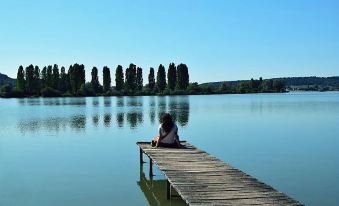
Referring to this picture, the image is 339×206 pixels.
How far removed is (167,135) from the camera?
16.1 meters

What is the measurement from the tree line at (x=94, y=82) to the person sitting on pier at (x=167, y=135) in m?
104

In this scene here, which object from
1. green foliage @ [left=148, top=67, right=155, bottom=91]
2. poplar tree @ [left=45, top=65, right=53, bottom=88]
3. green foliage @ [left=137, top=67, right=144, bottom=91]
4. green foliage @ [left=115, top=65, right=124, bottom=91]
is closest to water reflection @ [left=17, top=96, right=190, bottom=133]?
poplar tree @ [left=45, top=65, right=53, bottom=88]

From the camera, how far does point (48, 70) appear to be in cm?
11869

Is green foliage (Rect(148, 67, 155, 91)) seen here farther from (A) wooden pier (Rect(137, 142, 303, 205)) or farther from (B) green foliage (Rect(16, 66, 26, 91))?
(A) wooden pier (Rect(137, 142, 303, 205))

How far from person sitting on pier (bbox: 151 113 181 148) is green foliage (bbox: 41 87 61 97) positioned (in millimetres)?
106567

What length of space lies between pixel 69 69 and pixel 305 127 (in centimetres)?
9549

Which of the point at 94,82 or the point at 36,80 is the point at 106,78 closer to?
the point at 94,82

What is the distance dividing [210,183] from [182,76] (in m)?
121

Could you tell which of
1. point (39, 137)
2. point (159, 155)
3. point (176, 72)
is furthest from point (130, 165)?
point (176, 72)

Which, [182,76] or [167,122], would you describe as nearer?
[167,122]

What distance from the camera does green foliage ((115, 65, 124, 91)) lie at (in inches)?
4973

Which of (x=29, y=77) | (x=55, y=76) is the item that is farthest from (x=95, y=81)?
(x=29, y=77)

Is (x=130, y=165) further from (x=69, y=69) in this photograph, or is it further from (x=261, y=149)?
(x=69, y=69)

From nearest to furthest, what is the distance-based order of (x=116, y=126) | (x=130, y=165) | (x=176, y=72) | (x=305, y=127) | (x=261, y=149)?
(x=130, y=165) < (x=261, y=149) < (x=305, y=127) < (x=116, y=126) < (x=176, y=72)
